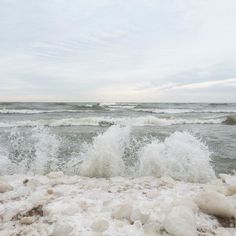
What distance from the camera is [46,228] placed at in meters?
2.79

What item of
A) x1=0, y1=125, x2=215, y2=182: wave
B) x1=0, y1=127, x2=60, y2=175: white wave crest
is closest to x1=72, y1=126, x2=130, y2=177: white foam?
x1=0, y1=125, x2=215, y2=182: wave

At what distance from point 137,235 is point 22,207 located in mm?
1318

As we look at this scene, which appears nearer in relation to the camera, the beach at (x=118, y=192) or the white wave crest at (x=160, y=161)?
the beach at (x=118, y=192)

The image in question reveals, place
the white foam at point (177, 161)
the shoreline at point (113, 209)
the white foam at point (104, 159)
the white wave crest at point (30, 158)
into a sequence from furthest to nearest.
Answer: the white wave crest at point (30, 158) → the white foam at point (104, 159) → the white foam at point (177, 161) → the shoreline at point (113, 209)

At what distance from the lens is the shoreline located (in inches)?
108

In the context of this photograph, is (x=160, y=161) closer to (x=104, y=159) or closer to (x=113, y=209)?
(x=104, y=159)

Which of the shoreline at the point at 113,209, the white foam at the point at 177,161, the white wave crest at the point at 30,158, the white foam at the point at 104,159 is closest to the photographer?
the shoreline at the point at 113,209

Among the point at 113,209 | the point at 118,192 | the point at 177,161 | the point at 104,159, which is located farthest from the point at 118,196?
the point at 177,161

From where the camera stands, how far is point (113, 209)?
3178 mm

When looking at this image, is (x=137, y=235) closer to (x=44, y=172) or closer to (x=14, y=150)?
(x=44, y=172)

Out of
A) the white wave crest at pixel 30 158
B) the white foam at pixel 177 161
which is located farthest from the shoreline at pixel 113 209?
the white wave crest at pixel 30 158

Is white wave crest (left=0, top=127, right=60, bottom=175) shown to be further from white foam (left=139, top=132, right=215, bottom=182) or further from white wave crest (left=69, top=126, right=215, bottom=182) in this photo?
white foam (left=139, top=132, right=215, bottom=182)

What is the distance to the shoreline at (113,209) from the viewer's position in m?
2.74

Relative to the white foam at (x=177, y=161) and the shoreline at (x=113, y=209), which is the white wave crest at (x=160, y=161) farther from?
the shoreline at (x=113, y=209)
